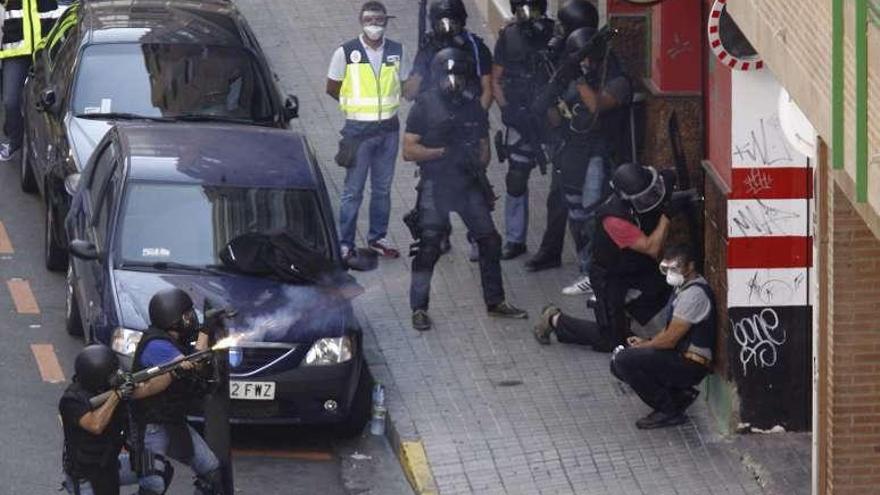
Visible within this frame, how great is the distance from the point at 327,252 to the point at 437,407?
124 cm

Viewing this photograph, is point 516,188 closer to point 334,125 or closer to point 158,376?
point 334,125

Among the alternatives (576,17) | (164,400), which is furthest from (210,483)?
(576,17)

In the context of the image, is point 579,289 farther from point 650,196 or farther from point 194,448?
point 194,448

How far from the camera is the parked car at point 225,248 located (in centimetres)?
1377

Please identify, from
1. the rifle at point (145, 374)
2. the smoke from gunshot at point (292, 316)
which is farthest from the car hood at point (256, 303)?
the rifle at point (145, 374)

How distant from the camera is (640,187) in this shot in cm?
1455

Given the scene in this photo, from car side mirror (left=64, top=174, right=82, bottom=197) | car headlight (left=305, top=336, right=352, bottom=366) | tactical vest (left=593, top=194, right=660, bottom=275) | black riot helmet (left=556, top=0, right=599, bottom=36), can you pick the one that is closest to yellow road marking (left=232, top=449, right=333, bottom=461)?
car headlight (left=305, top=336, right=352, bottom=366)

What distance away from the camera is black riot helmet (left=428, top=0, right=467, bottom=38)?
1672 cm

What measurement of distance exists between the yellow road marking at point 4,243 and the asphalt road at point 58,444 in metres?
1.12

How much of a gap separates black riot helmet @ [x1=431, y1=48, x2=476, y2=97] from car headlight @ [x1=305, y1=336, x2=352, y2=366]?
2.50 meters

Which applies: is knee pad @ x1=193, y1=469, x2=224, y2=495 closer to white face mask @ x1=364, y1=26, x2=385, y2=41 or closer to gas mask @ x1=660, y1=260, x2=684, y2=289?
gas mask @ x1=660, y1=260, x2=684, y2=289

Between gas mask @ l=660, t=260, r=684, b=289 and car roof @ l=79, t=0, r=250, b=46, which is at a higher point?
car roof @ l=79, t=0, r=250, b=46

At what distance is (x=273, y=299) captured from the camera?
46.3 ft

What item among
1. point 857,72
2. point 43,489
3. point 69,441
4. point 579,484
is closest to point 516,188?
point 579,484
